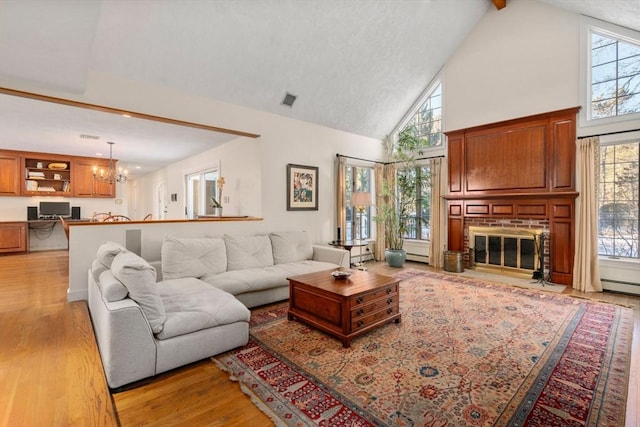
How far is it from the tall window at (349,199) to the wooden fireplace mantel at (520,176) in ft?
5.99

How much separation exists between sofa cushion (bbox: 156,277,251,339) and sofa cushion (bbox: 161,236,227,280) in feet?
1.63

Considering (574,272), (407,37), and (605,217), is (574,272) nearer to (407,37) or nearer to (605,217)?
(605,217)

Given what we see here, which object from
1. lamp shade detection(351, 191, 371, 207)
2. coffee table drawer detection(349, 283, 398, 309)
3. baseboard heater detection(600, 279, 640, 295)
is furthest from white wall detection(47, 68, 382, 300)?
baseboard heater detection(600, 279, 640, 295)

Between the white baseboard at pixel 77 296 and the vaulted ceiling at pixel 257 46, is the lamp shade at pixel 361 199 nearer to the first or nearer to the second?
the vaulted ceiling at pixel 257 46

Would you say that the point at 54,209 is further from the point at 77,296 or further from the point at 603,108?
the point at 603,108

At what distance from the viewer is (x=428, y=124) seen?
6723mm

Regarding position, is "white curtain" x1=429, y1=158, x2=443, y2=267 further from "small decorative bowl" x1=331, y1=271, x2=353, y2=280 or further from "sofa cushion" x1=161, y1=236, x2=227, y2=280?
"sofa cushion" x1=161, y1=236, x2=227, y2=280

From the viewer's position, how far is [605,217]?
4621 mm

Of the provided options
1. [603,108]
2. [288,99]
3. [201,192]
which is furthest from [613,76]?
[201,192]

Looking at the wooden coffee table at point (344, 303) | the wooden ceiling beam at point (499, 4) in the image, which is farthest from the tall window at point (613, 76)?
the wooden coffee table at point (344, 303)

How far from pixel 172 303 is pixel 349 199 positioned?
4.58 m

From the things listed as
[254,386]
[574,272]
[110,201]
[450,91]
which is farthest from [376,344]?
[110,201]

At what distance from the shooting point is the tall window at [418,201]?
21.7 feet

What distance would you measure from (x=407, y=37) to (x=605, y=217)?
166 inches
